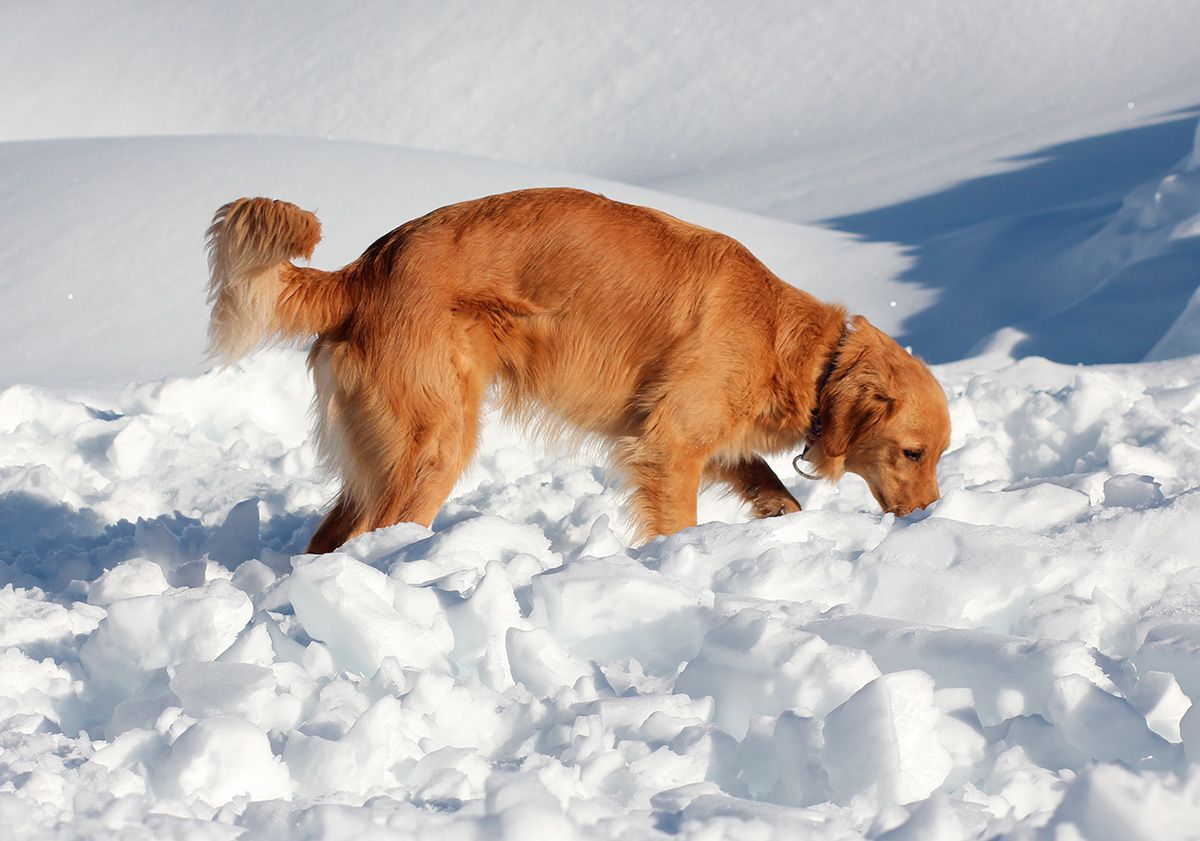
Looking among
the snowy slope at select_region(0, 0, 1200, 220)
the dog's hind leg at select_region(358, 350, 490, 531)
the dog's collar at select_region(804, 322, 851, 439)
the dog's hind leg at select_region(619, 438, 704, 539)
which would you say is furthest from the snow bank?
the snowy slope at select_region(0, 0, 1200, 220)

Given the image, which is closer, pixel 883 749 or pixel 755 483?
pixel 883 749

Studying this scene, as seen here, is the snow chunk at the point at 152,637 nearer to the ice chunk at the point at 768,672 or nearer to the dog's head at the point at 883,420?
the ice chunk at the point at 768,672

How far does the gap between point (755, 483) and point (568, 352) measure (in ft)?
3.44

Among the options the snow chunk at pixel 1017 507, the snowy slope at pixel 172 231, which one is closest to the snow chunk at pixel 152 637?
the snow chunk at pixel 1017 507

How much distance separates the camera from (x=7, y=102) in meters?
25.5

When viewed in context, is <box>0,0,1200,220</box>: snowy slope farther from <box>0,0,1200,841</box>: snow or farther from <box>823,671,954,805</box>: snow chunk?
<box>823,671,954,805</box>: snow chunk

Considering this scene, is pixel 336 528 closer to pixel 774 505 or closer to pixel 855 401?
pixel 774 505

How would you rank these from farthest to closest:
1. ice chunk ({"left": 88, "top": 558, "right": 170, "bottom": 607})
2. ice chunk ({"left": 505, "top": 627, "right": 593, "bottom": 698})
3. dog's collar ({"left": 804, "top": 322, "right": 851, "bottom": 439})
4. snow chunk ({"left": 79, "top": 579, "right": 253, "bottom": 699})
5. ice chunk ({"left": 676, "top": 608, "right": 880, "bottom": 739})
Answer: dog's collar ({"left": 804, "top": 322, "right": 851, "bottom": 439}) → ice chunk ({"left": 88, "top": 558, "right": 170, "bottom": 607}) → snow chunk ({"left": 79, "top": 579, "right": 253, "bottom": 699}) → ice chunk ({"left": 505, "top": 627, "right": 593, "bottom": 698}) → ice chunk ({"left": 676, "top": 608, "right": 880, "bottom": 739})

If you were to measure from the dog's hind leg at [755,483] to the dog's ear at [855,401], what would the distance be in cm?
41

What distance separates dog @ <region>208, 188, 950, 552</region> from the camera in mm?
4223

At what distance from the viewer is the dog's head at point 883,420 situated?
4711 mm

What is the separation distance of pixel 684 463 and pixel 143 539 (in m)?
1.96

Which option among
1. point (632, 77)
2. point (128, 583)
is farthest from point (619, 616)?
point (632, 77)

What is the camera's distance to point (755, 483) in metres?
5.14
